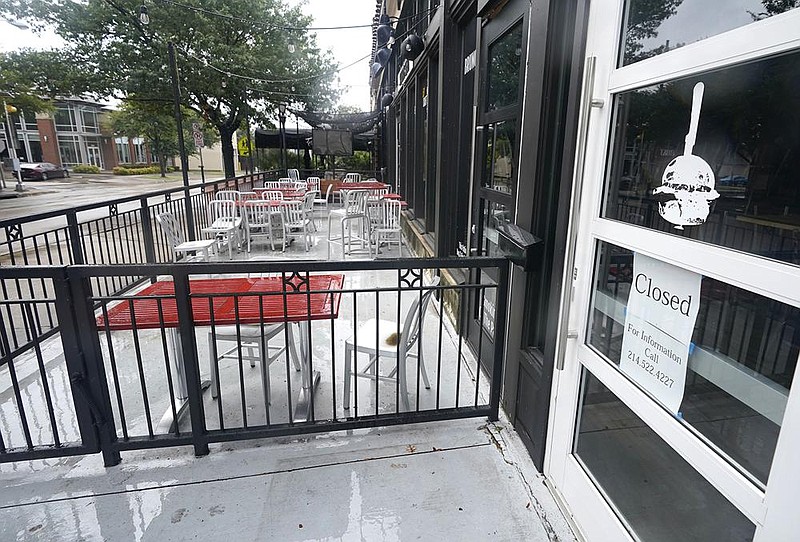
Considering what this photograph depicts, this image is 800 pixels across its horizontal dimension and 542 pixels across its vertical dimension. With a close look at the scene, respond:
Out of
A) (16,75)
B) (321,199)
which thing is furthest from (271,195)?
(16,75)

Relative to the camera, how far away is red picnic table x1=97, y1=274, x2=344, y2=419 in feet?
6.56

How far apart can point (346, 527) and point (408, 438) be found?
2.02ft

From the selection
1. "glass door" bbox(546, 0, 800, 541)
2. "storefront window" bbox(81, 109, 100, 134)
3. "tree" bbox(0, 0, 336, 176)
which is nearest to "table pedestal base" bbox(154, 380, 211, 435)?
"glass door" bbox(546, 0, 800, 541)

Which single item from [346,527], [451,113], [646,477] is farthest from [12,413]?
[451,113]

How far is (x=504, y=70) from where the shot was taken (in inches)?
101

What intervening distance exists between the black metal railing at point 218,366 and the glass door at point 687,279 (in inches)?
28.2

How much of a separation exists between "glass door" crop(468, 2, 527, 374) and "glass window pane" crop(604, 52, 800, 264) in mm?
998

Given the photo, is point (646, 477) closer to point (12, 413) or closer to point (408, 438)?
point (408, 438)

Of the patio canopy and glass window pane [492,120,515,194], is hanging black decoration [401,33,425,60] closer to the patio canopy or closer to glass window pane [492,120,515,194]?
glass window pane [492,120,515,194]

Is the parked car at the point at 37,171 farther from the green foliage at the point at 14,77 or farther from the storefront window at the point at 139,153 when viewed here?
the storefront window at the point at 139,153

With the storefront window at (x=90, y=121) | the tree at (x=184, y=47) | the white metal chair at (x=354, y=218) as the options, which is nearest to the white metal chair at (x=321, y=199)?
the white metal chair at (x=354, y=218)

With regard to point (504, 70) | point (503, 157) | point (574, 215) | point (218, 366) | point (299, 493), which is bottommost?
point (299, 493)

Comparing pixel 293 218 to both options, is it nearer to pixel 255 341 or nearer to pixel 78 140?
pixel 255 341

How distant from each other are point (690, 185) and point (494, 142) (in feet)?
5.84
